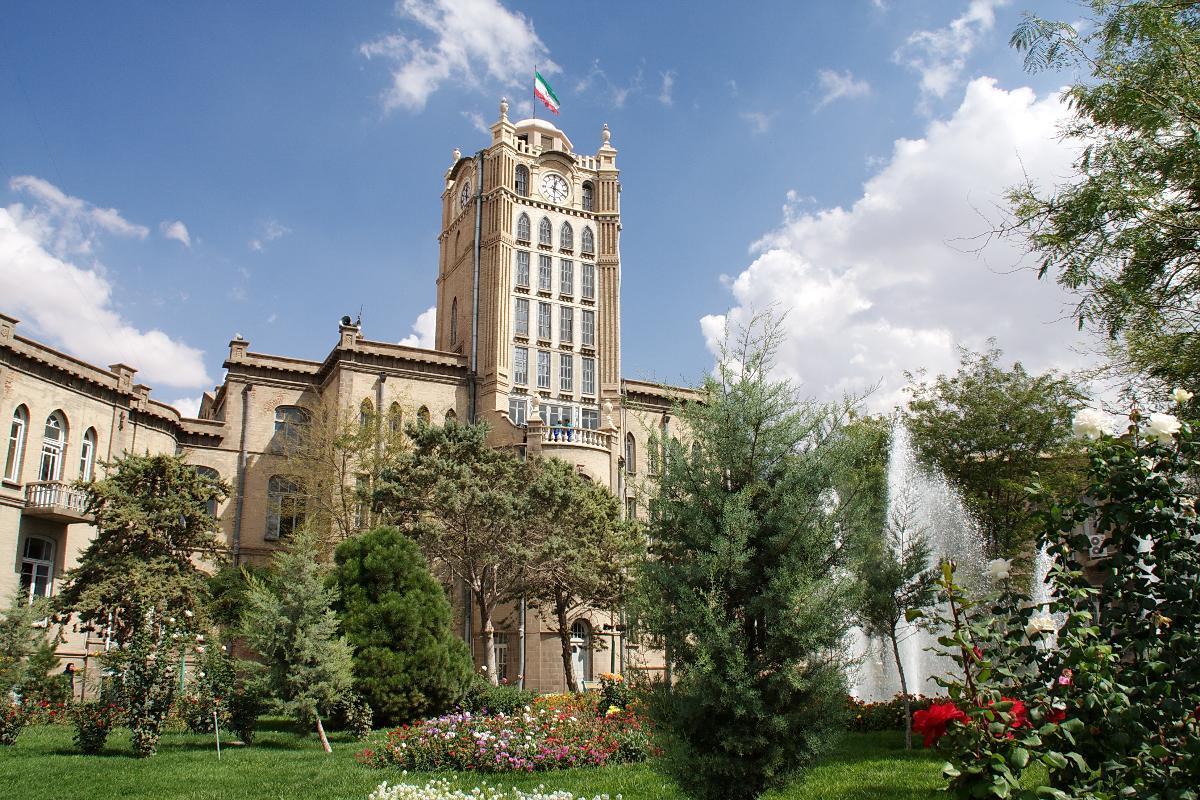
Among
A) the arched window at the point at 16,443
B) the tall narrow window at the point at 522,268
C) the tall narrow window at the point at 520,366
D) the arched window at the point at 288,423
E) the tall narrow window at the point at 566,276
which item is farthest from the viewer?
the tall narrow window at the point at 566,276

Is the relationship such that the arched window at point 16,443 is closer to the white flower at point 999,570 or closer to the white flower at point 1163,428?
the white flower at point 999,570

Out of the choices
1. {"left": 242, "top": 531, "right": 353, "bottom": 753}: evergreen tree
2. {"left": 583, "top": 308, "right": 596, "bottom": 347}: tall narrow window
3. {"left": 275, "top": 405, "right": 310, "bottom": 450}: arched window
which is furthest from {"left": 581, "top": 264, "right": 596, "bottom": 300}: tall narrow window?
{"left": 242, "top": 531, "right": 353, "bottom": 753}: evergreen tree

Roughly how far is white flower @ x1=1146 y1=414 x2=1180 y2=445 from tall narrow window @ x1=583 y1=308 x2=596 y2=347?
3646cm

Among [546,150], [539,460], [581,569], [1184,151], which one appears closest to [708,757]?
[1184,151]

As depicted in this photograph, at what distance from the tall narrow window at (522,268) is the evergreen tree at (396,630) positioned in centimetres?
2236

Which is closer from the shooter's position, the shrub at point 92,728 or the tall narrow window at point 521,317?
the shrub at point 92,728

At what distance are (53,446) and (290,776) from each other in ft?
69.0

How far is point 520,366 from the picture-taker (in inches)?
1578

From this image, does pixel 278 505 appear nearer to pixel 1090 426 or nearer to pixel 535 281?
pixel 535 281

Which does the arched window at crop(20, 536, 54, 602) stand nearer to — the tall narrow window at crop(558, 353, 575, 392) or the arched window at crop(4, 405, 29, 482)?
the arched window at crop(4, 405, 29, 482)

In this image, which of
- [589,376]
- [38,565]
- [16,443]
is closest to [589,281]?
[589,376]

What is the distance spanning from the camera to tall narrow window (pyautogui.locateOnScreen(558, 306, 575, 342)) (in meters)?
41.5

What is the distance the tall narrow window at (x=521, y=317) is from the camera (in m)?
40.5

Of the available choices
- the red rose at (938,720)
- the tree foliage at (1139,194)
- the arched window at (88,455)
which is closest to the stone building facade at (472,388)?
the arched window at (88,455)
